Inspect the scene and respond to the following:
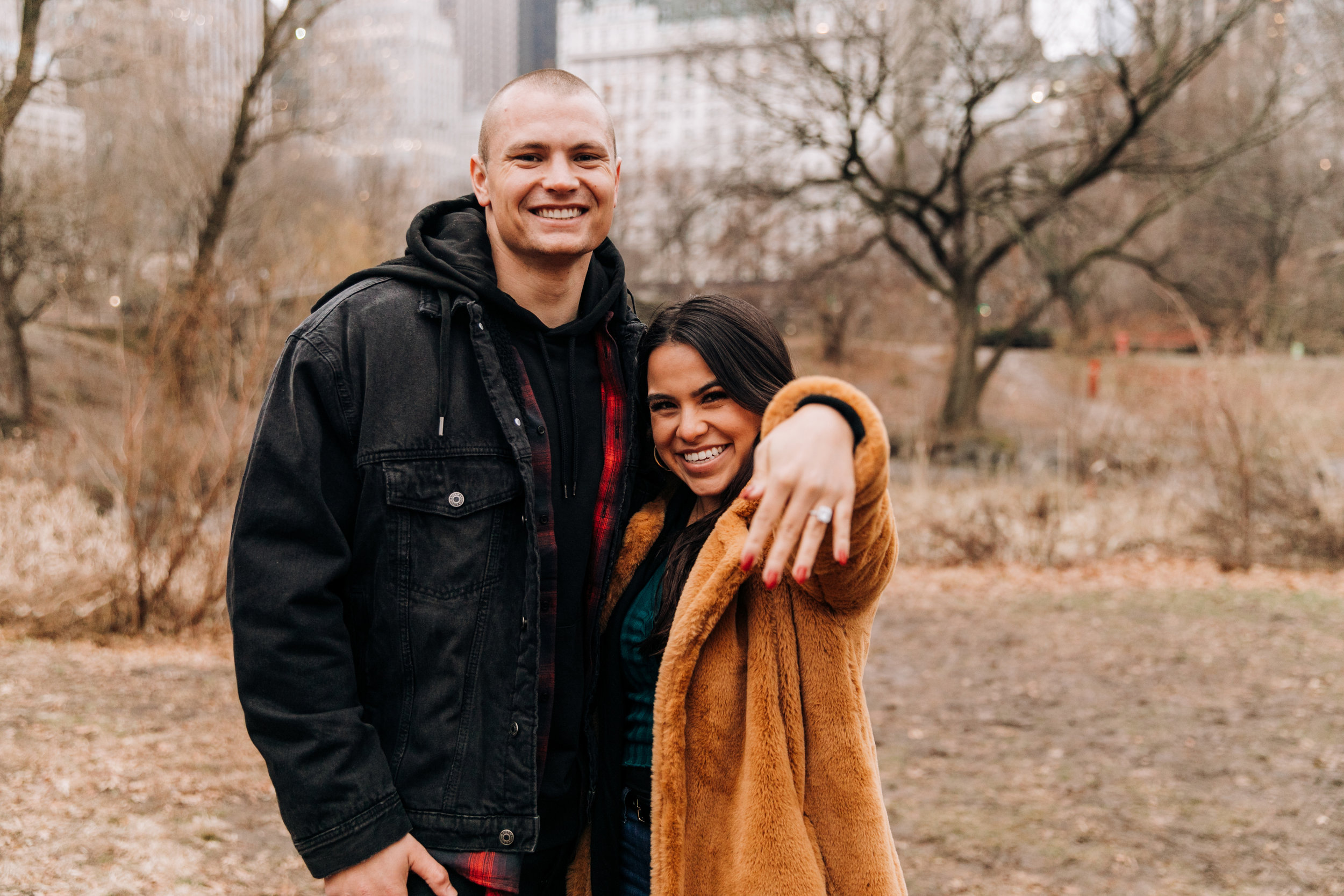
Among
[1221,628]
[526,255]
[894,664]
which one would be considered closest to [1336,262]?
[1221,628]

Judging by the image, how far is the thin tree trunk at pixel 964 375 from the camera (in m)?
17.4

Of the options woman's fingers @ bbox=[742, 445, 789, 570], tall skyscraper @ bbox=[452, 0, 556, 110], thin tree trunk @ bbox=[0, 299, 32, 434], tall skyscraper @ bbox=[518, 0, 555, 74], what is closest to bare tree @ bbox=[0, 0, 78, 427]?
thin tree trunk @ bbox=[0, 299, 32, 434]

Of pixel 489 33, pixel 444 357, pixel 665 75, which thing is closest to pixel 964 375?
pixel 665 75

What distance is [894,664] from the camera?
713 centimetres

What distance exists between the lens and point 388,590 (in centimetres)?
179

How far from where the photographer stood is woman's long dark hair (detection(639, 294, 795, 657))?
203 centimetres

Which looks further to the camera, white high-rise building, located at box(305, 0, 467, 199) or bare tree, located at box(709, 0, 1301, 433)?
white high-rise building, located at box(305, 0, 467, 199)

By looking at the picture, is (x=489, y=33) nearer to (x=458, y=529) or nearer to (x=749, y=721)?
(x=458, y=529)

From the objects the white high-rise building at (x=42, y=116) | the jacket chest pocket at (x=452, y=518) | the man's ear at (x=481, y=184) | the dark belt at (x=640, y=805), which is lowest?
the dark belt at (x=640, y=805)

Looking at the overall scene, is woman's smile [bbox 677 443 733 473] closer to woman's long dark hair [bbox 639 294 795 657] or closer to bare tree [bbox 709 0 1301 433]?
woman's long dark hair [bbox 639 294 795 657]

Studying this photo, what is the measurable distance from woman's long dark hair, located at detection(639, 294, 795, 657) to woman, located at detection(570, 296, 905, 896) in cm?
2

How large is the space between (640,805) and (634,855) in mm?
103

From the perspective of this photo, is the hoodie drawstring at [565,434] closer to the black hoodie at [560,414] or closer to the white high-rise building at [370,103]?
the black hoodie at [560,414]

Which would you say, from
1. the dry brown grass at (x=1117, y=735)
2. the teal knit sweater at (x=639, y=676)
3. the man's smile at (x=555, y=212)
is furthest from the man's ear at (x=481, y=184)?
the dry brown grass at (x=1117, y=735)
